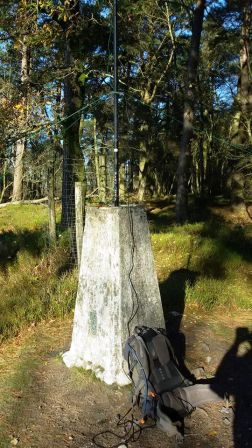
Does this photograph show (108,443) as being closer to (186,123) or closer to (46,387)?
(46,387)

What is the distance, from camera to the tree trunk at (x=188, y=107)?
1433 cm

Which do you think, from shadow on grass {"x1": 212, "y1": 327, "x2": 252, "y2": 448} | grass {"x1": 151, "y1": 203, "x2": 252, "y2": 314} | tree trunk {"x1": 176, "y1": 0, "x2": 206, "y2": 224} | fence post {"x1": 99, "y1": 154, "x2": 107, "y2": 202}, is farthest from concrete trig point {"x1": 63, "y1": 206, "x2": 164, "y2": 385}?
tree trunk {"x1": 176, "y1": 0, "x2": 206, "y2": 224}

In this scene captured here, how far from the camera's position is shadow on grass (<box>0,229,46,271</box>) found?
936 centimetres

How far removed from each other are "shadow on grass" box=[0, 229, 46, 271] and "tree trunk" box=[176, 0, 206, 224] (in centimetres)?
516

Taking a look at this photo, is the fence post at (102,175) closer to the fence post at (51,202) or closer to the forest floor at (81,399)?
the fence post at (51,202)

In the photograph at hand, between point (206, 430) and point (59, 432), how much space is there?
113 cm

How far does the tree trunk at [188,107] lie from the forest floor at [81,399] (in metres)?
9.45

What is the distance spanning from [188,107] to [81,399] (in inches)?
471

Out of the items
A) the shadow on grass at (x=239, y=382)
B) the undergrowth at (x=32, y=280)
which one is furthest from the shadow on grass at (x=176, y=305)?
the undergrowth at (x=32, y=280)

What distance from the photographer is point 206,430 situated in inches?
140

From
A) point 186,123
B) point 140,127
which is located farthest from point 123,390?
point 140,127

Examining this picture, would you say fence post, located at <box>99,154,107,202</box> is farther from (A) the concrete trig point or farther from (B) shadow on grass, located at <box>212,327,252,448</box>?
(B) shadow on grass, located at <box>212,327,252,448</box>

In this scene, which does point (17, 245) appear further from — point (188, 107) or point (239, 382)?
point (188, 107)

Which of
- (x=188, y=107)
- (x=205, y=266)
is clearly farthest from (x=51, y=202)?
(x=188, y=107)
